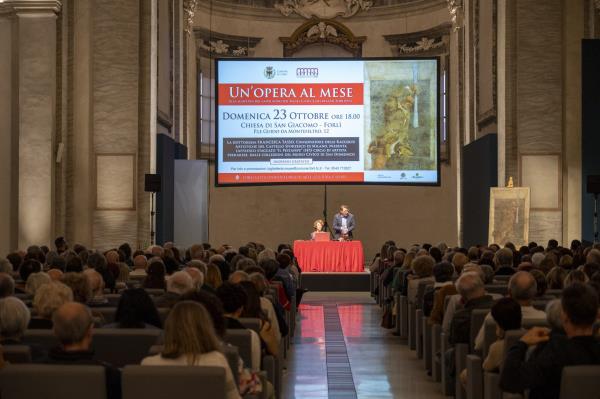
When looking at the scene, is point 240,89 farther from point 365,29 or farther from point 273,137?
point 365,29

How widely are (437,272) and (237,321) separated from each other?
3.63m

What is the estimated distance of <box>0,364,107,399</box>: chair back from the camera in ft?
13.1

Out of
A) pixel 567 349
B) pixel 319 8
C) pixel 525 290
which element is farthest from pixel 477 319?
pixel 319 8

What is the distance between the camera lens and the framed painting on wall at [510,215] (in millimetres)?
16219

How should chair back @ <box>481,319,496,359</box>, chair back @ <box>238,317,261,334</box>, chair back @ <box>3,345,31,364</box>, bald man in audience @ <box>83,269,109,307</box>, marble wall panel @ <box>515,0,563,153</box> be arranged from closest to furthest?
1. chair back @ <box>3,345,31,364</box>
2. chair back @ <box>481,319,496,359</box>
3. chair back @ <box>238,317,261,334</box>
4. bald man in audience @ <box>83,269,109,307</box>
5. marble wall panel @ <box>515,0,563,153</box>

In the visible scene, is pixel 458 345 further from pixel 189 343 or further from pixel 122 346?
pixel 189 343

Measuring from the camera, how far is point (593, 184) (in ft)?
50.3

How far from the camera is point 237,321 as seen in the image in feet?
19.7

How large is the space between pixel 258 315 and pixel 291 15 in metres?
19.7

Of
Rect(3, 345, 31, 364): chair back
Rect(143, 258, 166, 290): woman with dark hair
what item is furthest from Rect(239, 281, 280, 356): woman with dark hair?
Rect(3, 345, 31, 364): chair back

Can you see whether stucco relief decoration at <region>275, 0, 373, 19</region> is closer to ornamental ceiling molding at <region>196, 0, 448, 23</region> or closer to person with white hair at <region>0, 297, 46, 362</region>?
ornamental ceiling molding at <region>196, 0, 448, 23</region>

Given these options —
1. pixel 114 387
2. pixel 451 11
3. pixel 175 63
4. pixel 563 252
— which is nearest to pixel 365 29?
pixel 451 11

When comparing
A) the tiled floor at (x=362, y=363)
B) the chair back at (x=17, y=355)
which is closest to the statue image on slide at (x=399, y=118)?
the tiled floor at (x=362, y=363)

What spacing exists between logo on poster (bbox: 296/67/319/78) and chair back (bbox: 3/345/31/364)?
15.9 metres
